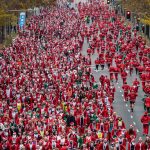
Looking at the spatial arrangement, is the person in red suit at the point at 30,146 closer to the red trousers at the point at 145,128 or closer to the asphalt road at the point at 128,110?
the asphalt road at the point at 128,110

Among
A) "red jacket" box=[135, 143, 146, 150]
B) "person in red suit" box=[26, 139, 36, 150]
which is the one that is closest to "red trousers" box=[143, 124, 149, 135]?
"red jacket" box=[135, 143, 146, 150]

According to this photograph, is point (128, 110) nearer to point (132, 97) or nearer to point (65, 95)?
point (132, 97)

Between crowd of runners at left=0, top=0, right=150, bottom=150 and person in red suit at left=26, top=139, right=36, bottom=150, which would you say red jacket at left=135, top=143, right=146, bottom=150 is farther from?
person in red suit at left=26, top=139, right=36, bottom=150

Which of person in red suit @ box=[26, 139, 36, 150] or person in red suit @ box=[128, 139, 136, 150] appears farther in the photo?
person in red suit @ box=[128, 139, 136, 150]

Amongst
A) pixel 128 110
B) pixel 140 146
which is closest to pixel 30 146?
pixel 140 146

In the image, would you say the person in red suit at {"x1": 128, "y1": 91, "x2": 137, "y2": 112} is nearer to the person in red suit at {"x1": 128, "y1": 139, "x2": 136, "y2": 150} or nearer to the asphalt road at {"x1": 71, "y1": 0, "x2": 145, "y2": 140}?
the asphalt road at {"x1": 71, "y1": 0, "x2": 145, "y2": 140}

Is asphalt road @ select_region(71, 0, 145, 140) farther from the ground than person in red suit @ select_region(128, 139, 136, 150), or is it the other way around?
person in red suit @ select_region(128, 139, 136, 150)

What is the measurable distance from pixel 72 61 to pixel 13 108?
17.0m

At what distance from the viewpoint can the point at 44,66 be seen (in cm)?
4919

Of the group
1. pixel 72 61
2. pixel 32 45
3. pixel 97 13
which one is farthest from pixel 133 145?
pixel 97 13

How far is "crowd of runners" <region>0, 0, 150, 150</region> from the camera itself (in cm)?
2911

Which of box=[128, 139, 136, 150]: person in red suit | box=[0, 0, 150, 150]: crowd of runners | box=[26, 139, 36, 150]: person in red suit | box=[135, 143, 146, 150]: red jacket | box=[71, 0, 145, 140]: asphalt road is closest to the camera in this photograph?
box=[135, 143, 146, 150]: red jacket

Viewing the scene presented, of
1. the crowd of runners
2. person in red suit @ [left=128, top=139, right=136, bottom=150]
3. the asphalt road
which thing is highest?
the crowd of runners

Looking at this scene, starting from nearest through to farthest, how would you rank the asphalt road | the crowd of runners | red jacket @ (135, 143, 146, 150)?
red jacket @ (135, 143, 146, 150)
the crowd of runners
the asphalt road
